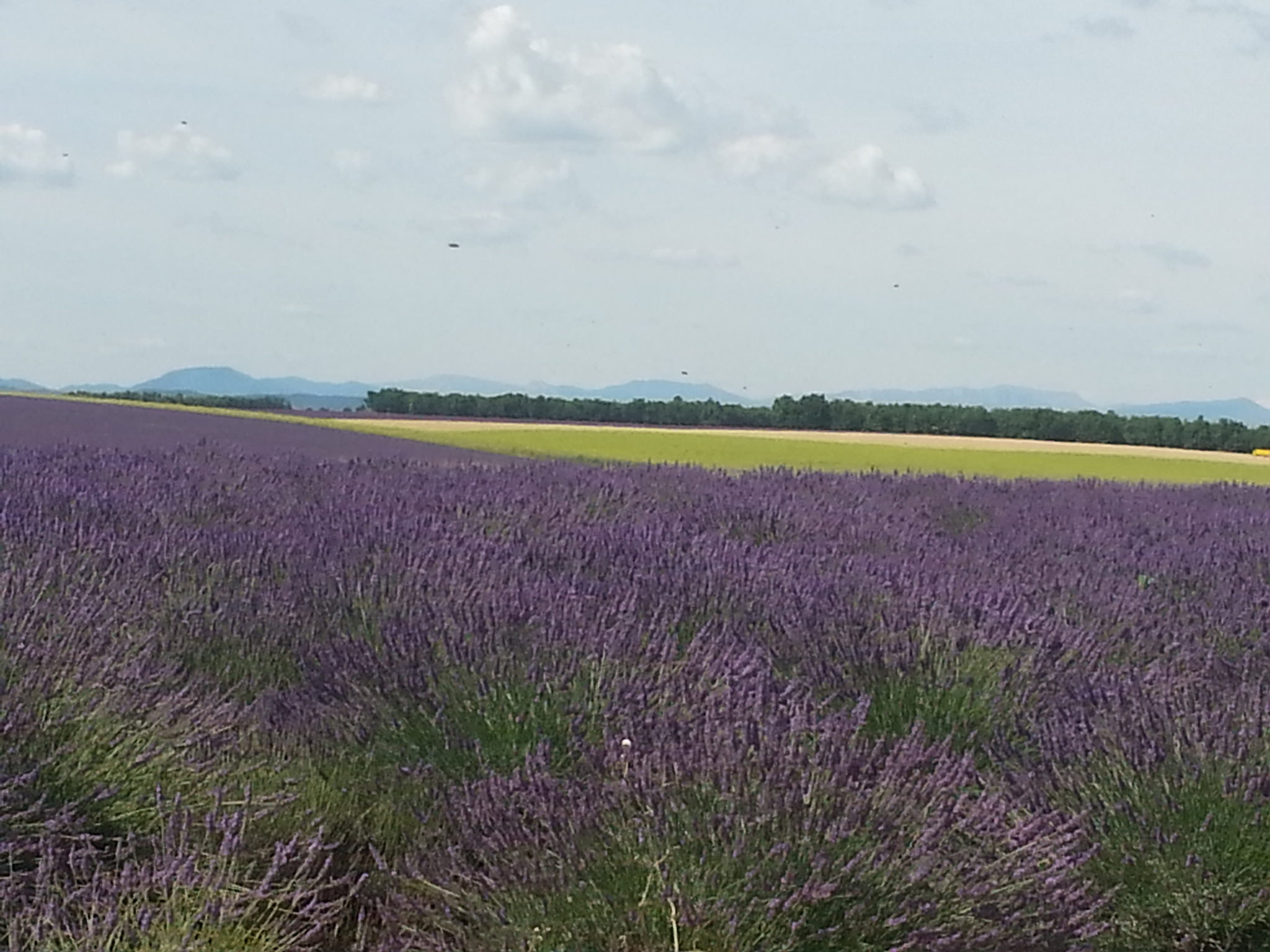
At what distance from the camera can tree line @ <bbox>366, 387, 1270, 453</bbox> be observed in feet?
98.8

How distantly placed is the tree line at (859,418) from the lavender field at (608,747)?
26.2 meters

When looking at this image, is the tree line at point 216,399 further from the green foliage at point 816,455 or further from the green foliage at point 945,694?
the green foliage at point 945,694

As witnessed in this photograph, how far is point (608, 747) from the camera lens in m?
2.21

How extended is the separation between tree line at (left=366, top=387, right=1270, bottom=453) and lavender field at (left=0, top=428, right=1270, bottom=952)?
26.2 m

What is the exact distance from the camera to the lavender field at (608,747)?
6.17 ft

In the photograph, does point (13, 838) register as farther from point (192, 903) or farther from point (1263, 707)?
point (1263, 707)

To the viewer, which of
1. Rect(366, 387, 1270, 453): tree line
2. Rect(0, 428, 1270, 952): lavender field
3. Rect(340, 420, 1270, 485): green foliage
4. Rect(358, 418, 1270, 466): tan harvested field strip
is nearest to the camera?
Rect(0, 428, 1270, 952): lavender field

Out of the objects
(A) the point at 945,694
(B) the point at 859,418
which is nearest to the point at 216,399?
(B) the point at 859,418

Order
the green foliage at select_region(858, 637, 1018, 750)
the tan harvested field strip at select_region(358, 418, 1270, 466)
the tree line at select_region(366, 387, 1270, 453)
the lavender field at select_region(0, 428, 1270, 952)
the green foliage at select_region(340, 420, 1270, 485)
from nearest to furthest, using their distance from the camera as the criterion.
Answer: the lavender field at select_region(0, 428, 1270, 952), the green foliage at select_region(858, 637, 1018, 750), the green foliage at select_region(340, 420, 1270, 485), the tan harvested field strip at select_region(358, 418, 1270, 466), the tree line at select_region(366, 387, 1270, 453)

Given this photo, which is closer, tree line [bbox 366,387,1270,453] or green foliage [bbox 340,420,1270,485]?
Answer: green foliage [bbox 340,420,1270,485]

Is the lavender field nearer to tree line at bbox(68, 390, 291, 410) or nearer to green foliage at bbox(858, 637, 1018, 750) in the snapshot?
green foliage at bbox(858, 637, 1018, 750)

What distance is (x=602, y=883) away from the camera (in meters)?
1.91

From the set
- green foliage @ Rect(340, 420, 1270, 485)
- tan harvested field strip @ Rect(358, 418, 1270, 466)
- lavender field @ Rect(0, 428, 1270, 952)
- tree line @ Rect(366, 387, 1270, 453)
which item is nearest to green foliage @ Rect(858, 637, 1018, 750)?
lavender field @ Rect(0, 428, 1270, 952)

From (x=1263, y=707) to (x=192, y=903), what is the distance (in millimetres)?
1861
